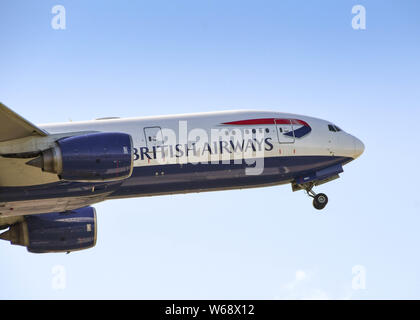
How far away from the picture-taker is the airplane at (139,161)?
32.0m

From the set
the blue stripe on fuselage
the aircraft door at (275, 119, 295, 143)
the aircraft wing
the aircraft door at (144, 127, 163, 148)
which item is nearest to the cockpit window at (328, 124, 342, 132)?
the blue stripe on fuselage

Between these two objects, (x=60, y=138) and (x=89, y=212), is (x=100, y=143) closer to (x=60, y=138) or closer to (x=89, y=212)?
(x=60, y=138)

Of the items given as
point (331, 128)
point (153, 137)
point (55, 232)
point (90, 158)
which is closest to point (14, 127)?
point (90, 158)

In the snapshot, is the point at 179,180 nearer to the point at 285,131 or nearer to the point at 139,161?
the point at 139,161

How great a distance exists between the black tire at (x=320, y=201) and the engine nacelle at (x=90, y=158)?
11.7m

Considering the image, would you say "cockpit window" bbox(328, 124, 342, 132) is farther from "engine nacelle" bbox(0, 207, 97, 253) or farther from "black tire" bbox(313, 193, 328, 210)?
"engine nacelle" bbox(0, 207, 97, 253)

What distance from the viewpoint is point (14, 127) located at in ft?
105

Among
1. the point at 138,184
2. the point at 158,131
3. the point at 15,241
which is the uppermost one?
the point at 158,131

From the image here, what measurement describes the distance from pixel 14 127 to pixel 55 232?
9.63 meters

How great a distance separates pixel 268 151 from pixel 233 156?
1841 mm

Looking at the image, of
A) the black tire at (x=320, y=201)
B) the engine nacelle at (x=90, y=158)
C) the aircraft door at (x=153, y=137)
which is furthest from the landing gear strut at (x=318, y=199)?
the engine nacelle at (x=90, y=158)

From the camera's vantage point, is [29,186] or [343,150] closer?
[29,186]

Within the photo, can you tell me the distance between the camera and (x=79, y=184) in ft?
113

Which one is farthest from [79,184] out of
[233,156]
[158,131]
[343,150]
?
[343,150]
